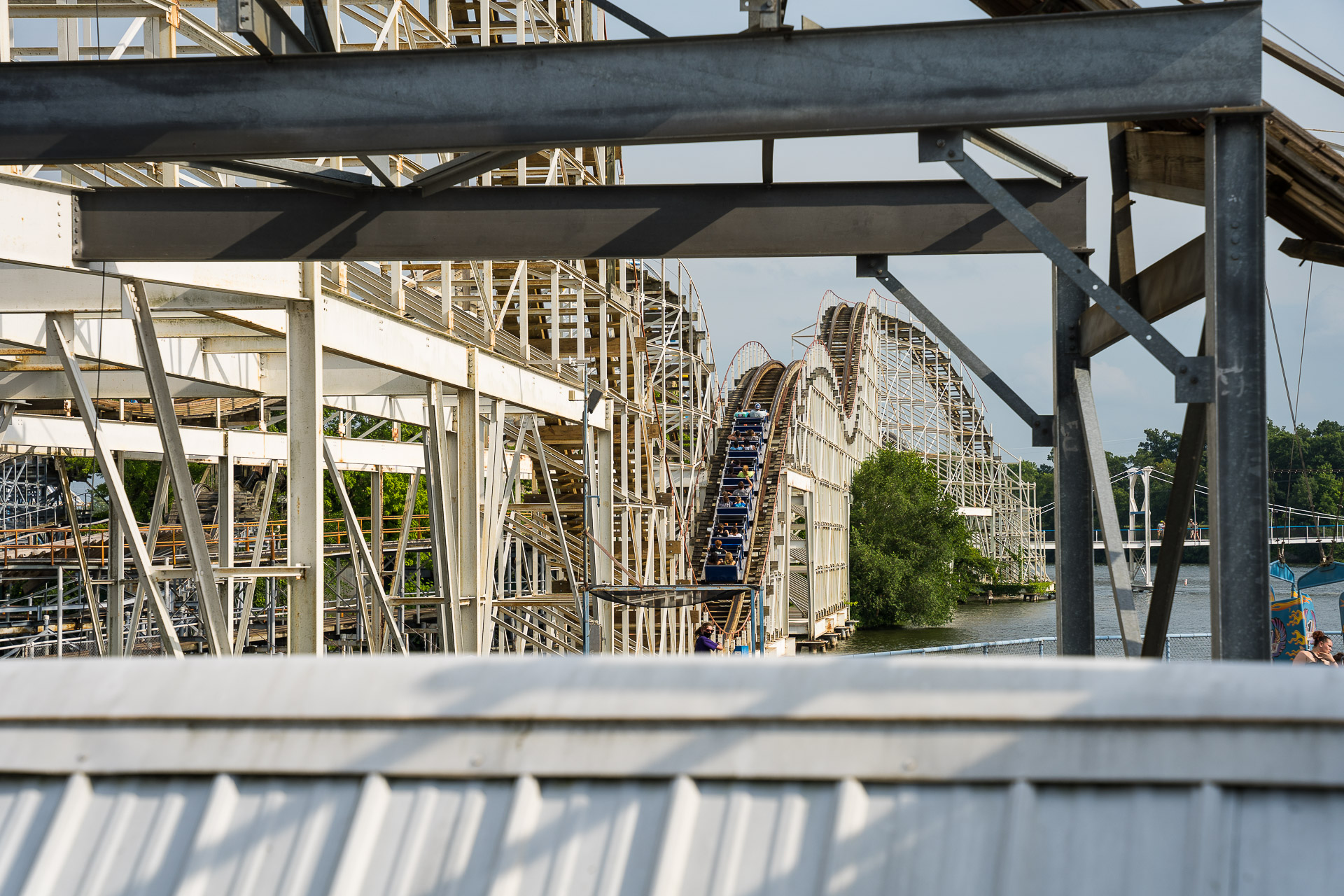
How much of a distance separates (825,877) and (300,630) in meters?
5.36

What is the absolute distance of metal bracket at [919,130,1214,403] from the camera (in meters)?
3.44

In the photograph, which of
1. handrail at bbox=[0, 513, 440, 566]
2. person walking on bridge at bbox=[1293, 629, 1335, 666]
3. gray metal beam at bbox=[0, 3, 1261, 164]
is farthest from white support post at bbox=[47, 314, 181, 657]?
handrail at bbox=[0, 513, 440, 566]

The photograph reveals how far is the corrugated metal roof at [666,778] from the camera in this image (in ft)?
6.92

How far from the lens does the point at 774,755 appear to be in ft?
7.28

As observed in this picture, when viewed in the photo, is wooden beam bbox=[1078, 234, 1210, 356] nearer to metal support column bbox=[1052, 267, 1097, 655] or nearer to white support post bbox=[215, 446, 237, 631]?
metal support column bbox=[1052, 267, 1097, 655]

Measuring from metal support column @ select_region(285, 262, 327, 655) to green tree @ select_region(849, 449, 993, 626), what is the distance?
38818 millimetres

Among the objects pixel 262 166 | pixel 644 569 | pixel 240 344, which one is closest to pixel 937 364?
pixel 644 569

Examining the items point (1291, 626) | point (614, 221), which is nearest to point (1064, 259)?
point (614, 221)

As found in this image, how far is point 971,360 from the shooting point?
4.63 m

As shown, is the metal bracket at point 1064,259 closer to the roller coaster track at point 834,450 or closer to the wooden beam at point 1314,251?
the wooden beam at point 1314,251

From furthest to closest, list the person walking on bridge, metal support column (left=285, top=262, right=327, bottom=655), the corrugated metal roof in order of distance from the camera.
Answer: the person walking on bridge → metal support column (left=285, top=262, right=327, bottom=655) → the corrugated metal roof

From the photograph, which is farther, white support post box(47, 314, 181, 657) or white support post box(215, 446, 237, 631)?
white support post box(215, 446, 237, 631)

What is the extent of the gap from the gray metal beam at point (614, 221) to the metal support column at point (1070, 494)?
0.33m

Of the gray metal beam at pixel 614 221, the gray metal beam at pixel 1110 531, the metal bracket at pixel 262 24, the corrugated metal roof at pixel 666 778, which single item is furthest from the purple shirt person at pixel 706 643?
the corrugated metal roof at pixel 666 778
